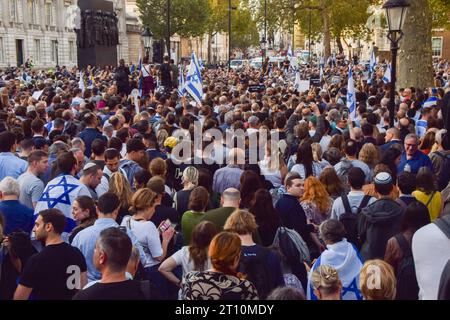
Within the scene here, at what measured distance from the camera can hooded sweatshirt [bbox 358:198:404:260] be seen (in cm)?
585

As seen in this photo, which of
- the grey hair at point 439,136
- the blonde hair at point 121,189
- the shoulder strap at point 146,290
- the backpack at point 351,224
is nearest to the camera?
the shoulder strap at point 146,290

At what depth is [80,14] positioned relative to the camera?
4459cm

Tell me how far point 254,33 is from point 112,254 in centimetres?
10780

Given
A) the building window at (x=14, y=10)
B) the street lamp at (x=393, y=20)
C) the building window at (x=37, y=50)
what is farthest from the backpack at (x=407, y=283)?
the building window at (x=37, y=50)

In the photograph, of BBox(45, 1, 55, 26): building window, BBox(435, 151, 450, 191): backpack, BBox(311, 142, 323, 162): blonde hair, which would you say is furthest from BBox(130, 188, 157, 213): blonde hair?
BBox(45, 1, 55, 26): building window

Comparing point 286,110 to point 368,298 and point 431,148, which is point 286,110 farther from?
point 368,298

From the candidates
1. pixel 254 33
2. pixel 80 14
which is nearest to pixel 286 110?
pixel 80 14

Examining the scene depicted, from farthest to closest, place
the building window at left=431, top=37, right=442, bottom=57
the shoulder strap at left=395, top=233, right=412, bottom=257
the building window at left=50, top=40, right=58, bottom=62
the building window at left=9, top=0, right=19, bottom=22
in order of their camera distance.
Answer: the building window at left=431, top=37, right=442, bottom=57, the building window at left=50, top=40, right=58, bottom=62, the building window at left=9, top=0, right=19, bottom=22, the shoulder strap at left=395, top=233, right=412, bottom=257

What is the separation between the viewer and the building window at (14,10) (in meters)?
57.7

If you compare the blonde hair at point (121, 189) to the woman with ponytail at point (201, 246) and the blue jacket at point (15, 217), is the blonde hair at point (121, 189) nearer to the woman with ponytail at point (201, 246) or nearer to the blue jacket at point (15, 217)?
the blue jacket at point (15, 217)

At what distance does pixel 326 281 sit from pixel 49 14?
2635 inches

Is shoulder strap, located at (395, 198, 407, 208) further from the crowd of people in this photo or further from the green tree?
the green tree

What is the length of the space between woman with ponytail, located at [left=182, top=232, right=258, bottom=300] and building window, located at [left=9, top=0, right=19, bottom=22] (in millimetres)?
58444

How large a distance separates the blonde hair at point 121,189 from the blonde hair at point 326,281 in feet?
9.50
